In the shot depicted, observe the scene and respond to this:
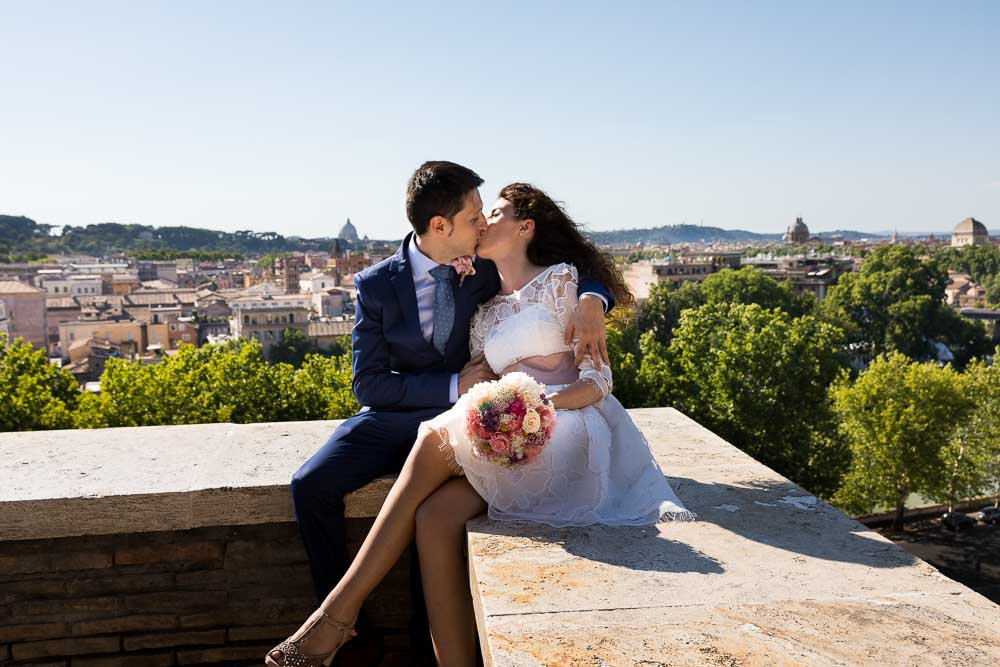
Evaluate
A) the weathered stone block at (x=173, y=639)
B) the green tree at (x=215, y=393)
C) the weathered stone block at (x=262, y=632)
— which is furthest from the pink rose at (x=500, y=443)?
the green tree at (x=215, y=393)

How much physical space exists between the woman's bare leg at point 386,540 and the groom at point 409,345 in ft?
1.12

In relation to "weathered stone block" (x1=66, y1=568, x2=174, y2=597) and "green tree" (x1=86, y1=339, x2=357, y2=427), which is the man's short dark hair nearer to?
"weathered stone block" (x1=66, y1=568, x2=174, y2=597)

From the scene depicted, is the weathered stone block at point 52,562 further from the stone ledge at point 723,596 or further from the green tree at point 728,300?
the green tree at point 728,300

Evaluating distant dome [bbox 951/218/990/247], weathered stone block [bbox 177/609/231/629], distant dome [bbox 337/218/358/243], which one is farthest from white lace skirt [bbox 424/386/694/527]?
distant dome [bbox 337/218/358/243]

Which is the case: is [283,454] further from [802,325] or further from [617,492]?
[802,325]

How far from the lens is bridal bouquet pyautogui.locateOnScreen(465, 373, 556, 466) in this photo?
6.84 feet

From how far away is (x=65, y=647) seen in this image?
8.06 feet

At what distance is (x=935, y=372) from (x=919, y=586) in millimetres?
17454

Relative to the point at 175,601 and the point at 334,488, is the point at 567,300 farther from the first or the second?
the point at 175,601

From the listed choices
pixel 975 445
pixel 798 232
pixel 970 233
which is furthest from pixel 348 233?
pixel 975 445

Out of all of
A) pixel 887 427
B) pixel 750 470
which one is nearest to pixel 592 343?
pixel 750 470

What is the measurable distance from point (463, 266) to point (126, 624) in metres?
1.48

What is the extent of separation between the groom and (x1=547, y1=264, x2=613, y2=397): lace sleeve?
46 mm

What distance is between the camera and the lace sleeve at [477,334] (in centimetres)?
269
